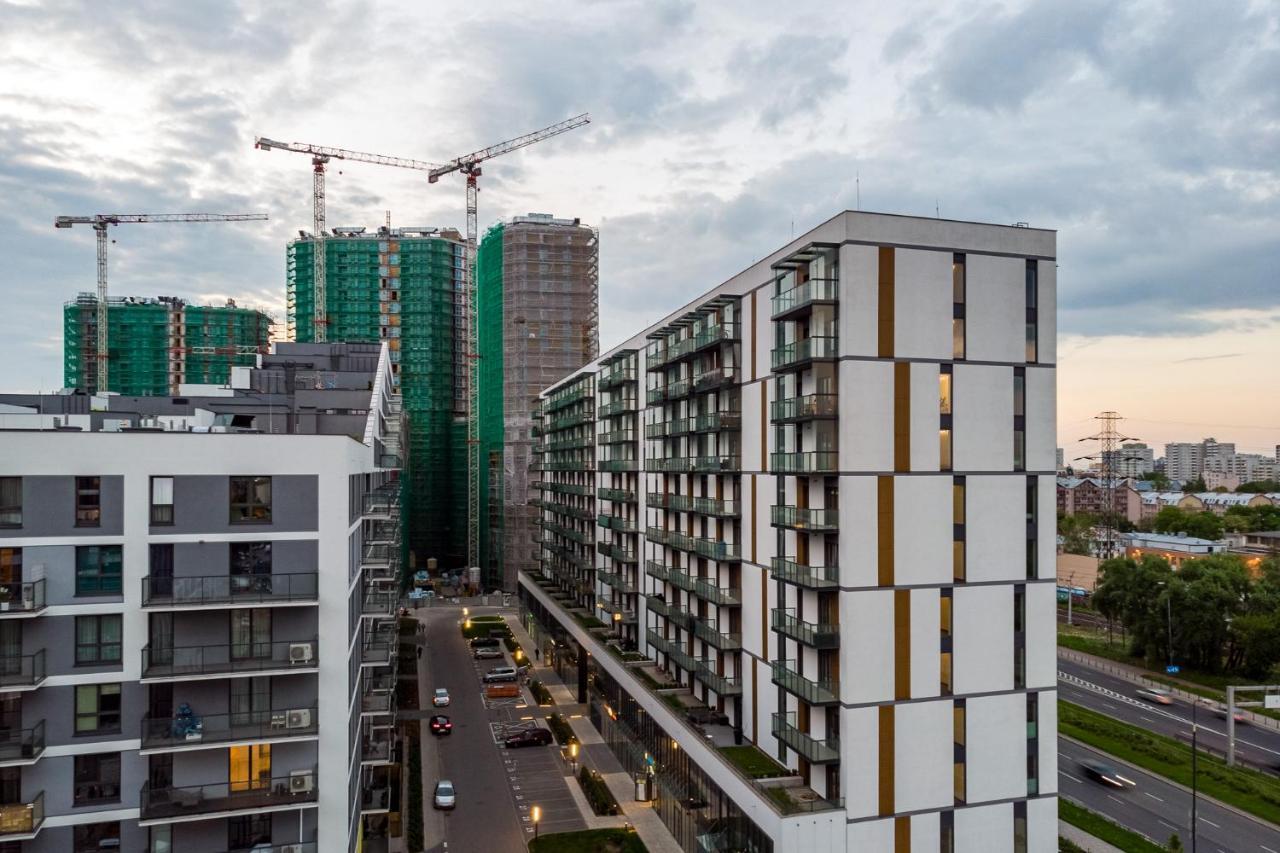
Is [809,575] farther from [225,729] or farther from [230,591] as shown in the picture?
[225,729]

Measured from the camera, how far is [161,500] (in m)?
26.7

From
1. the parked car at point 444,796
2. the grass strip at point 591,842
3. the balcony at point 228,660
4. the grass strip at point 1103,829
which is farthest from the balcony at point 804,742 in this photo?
the parked car at point 444,796

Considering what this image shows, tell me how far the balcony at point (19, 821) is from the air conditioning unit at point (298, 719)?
22.8ft

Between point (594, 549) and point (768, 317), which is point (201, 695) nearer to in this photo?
point (768, 317)

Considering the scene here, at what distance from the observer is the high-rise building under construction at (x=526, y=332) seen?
10981 cm

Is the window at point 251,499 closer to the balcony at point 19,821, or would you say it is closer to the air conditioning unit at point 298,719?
the air conditioning unit at point 298,719

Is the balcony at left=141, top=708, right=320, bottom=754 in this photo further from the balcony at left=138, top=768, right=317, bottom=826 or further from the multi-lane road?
the multi-lane road

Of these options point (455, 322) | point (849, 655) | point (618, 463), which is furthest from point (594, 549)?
point (455, 322)

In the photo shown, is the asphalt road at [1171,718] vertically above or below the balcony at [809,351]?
below

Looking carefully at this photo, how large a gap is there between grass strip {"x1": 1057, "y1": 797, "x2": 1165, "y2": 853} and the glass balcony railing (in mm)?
33500

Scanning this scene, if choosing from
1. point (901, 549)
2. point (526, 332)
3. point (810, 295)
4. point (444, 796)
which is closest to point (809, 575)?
point (901, 549)

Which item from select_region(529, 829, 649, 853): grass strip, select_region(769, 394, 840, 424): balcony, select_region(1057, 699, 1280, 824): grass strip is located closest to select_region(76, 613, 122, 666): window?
select_region(529, 829, 649, 853): grass strip

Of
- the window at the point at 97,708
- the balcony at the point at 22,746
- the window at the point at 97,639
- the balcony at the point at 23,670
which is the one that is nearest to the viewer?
the balcony at the point at 22,746

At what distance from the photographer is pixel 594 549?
2692 inches
